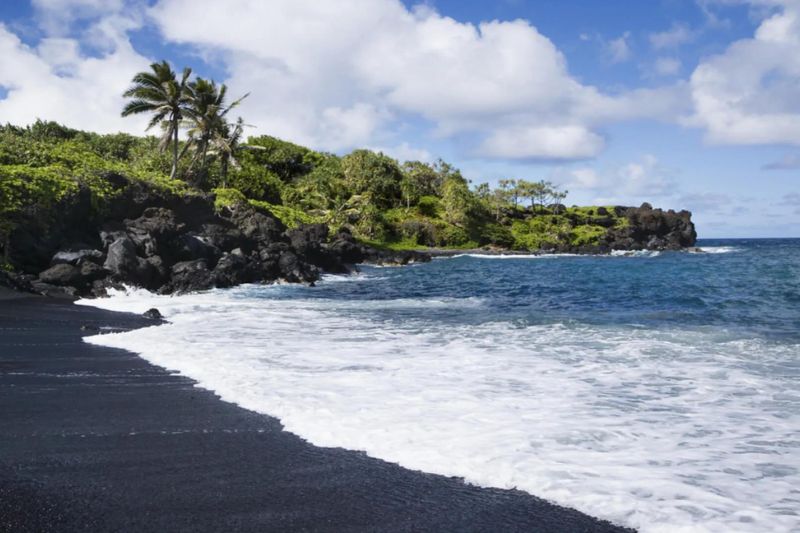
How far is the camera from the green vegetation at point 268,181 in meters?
30.6

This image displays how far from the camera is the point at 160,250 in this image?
96.8ft

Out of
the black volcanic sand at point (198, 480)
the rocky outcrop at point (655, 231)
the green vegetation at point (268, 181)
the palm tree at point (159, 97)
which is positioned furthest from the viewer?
the rocky outcrop at point (655, 231)

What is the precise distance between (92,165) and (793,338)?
113 feet

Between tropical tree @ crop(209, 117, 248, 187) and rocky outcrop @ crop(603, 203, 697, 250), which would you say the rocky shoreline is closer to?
tropical tree @ crop(209, 117, 248, 187)

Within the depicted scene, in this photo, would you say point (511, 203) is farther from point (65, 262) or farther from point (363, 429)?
point (363, 429)

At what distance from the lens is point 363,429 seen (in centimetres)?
664

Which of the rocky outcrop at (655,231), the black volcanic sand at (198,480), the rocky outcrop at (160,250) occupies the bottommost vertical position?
the black volcanic sand at (198,480)

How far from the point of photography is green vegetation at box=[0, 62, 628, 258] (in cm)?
3058

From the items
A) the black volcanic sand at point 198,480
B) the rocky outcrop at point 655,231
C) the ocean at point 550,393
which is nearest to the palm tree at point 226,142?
the ocean at point 550,393

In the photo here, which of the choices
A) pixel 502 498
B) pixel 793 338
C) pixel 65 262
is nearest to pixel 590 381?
pixel 502 498

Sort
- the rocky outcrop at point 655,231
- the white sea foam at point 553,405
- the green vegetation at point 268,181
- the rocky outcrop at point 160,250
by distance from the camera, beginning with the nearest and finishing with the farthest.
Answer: the white sea foam at point 553,405 → the rocky outcrop at point 160,250 → the green vegetation at point 268,181 → the rocky outcrop at point 655,231

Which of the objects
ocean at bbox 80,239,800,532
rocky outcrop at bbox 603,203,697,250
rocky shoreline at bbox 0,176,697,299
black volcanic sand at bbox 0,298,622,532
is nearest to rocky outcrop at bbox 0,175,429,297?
rocky shoreline at bbox 0,176,697,299

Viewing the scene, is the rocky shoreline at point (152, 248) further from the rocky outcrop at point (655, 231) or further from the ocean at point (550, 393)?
the rocky outcrop at point (655, 231)

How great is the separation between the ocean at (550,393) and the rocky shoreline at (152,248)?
468cm
